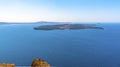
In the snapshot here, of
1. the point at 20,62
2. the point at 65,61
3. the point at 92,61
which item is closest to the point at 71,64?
the point at 65,61

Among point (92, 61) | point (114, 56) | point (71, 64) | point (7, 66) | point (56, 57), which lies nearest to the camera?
point (7, 66)

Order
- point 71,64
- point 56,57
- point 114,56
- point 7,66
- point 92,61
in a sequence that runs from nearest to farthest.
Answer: point 7,66 → point 71,64 → point 92,61 → point 56,57 → point 114,56

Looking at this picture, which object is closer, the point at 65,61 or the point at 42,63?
the point at 42,63

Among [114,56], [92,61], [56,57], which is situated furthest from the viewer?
[114,56]

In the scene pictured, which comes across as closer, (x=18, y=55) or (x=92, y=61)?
(x=92, y=61)

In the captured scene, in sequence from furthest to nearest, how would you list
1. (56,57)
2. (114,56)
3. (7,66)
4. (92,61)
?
(114,56) → (56,57) → (92,61) → (7,66)

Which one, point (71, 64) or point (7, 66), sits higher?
point (7, 66)

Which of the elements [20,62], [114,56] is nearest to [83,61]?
[114,56]

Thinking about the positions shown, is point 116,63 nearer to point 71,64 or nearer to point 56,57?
point 71,64

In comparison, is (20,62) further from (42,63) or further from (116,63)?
(42,63)
